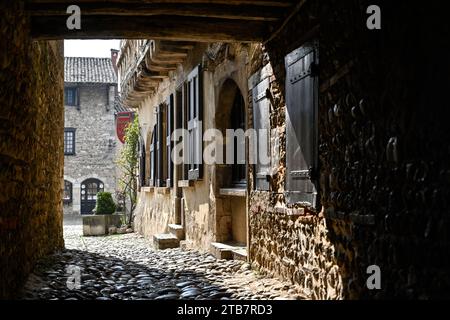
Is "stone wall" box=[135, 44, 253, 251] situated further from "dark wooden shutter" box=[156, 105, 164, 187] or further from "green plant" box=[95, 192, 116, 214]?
"green plant" box=[95, 192, 116, 214]

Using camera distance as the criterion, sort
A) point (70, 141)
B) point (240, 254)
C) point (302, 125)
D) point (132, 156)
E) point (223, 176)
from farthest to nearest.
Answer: point (70, 141), point (132, 156), point (223, 176), point (240, 254), point (302, 125)

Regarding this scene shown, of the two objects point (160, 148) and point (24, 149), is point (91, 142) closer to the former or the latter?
point (160, 148)

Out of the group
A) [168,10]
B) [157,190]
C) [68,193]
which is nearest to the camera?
[168,10]

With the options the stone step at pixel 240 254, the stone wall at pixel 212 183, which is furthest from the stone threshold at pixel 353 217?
the stone wall at pixel 212 183

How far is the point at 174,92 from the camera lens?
1152 cm

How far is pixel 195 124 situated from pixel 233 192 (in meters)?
1.96

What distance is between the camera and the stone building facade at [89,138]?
1126 inches

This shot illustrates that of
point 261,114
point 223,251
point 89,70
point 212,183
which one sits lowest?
point 223,251

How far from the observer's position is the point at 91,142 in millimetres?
28812

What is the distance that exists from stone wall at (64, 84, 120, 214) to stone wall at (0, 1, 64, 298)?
2076 cm

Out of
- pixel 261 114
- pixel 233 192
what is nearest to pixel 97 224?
pixel 233 192

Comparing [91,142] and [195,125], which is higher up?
[91,142]

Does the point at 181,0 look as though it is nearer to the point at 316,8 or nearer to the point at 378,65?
the point at 316,8
